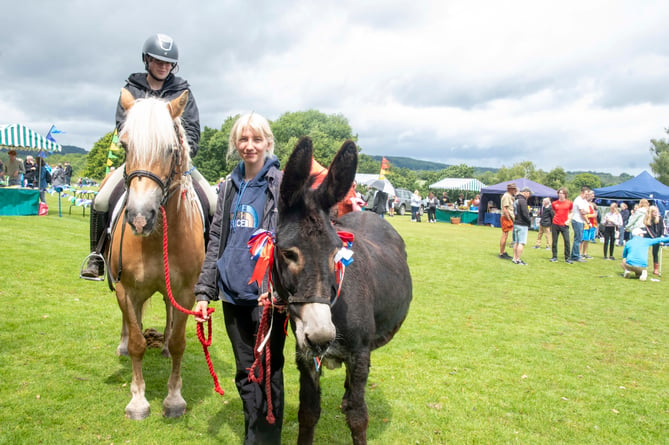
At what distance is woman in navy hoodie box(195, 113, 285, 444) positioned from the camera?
3281 mm

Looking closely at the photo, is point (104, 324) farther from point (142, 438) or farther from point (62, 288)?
point (142, 438)

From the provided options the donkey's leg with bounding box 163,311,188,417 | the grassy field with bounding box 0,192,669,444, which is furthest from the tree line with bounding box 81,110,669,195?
the donkey's leg with bounding box 163,311,188,417

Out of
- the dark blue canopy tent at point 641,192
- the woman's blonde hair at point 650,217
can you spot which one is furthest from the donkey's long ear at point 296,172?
the dark blue canopy tent at point 641,192

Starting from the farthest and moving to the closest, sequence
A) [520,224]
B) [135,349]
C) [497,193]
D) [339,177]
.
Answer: [497,193], [520,224], [135,349], [339,177]

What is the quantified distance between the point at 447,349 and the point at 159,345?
14.0 feet

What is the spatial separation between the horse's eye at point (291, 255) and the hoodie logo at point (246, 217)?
877 millimetres

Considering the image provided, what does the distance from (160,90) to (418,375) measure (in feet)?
15.4

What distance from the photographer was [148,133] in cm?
345

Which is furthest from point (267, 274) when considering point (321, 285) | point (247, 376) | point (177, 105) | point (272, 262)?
point (177, 105)

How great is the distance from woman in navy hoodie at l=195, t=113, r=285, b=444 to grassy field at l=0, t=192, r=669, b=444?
2.81 feet

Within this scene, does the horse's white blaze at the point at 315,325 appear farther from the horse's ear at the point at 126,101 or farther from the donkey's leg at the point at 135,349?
the horse's ear at the point at 126,101

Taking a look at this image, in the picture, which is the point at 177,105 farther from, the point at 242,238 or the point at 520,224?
the point at 520,224

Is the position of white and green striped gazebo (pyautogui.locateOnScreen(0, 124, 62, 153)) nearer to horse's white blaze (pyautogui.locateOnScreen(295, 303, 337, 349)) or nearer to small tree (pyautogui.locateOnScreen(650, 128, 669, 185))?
horse's white blaze (pyautogui.locateOnScreen(295, 303, 337, 349))

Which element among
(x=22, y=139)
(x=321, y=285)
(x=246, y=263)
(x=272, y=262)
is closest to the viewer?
(x=321, y=285)
